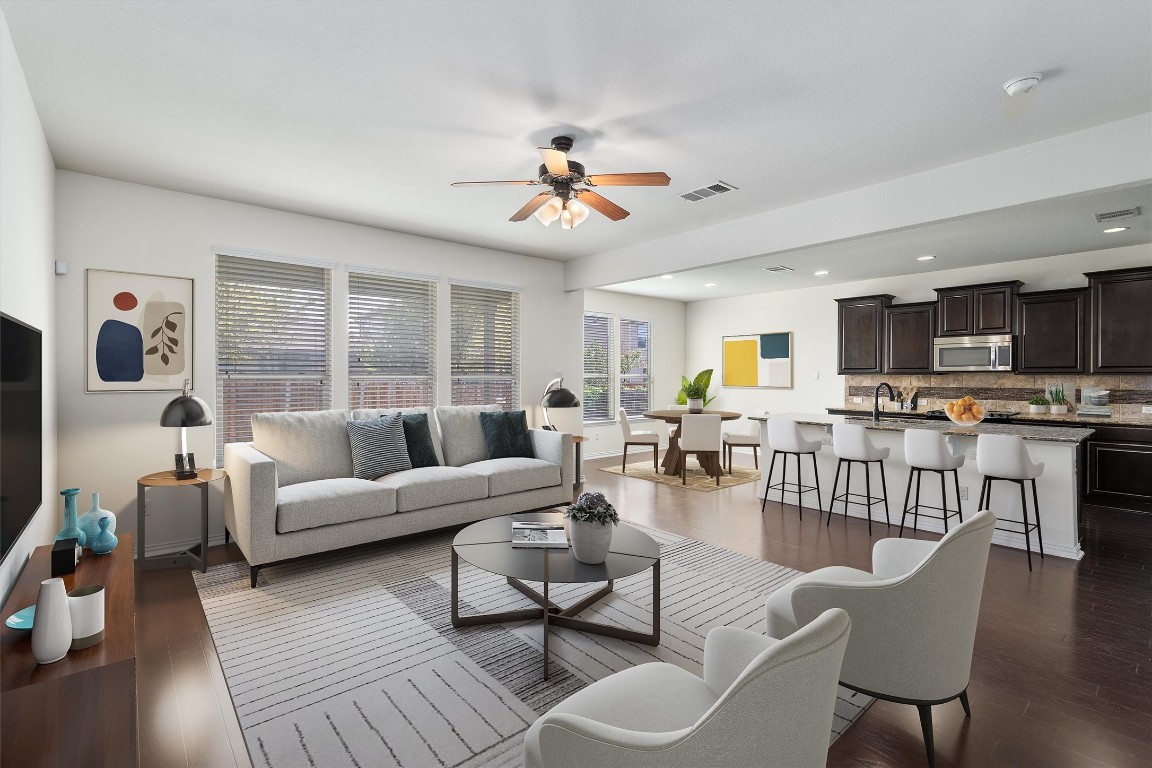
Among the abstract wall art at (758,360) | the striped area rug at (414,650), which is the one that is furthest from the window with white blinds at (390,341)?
the abstract wall art at (758,360)

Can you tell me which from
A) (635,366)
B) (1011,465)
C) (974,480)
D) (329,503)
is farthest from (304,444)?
(635,366)

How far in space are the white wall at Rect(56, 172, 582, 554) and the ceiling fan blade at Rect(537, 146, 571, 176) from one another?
2738 millimetres

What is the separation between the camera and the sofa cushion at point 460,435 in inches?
193

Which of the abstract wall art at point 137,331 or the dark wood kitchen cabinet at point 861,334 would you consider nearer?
A: the abstract wall art at point 137,331

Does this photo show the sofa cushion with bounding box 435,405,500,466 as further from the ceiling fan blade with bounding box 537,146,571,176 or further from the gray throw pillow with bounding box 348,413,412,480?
the ceiling fan blade with bounding box 537,146,571,176

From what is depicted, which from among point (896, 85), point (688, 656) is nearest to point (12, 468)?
point (688, 656)

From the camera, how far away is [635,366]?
907 centimetres

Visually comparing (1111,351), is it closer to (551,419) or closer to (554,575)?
(551,419)

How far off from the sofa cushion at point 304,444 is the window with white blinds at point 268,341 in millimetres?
471

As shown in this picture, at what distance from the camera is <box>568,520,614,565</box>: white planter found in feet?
8.63

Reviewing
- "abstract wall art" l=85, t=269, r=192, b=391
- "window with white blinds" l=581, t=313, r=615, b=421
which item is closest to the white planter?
"abstract wall art" l=85, t=269, r=192, b=391

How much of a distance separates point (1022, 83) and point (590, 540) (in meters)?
2.95

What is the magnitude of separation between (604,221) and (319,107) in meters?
2.63

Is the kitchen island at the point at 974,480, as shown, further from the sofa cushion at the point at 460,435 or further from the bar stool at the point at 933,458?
the sofa cushion at the point at 460,435
